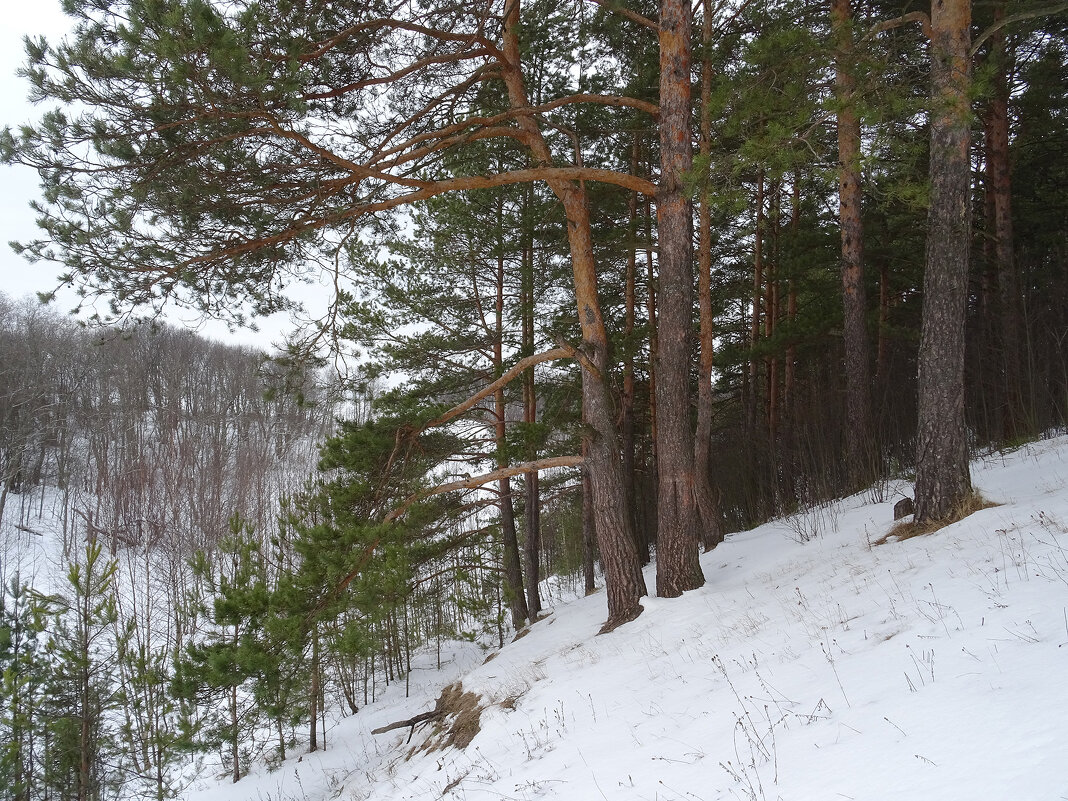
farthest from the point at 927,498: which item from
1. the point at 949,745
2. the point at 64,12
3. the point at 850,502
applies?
the point at 64,12

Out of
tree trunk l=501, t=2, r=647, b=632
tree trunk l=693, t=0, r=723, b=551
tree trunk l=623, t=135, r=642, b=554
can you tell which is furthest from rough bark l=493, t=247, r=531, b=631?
tree trunk l=501, t=2, r=647, b=632

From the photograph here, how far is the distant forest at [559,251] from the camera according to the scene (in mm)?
5453

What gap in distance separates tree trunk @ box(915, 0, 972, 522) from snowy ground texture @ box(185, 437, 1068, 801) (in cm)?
52

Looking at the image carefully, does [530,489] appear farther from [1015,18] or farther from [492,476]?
[1015,18]

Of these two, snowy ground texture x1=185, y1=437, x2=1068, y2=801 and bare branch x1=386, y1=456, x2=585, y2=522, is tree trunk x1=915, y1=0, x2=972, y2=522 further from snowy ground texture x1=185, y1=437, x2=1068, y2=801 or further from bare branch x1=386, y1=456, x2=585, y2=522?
bare branch x1=386, y1=456, x2=585, y2=522

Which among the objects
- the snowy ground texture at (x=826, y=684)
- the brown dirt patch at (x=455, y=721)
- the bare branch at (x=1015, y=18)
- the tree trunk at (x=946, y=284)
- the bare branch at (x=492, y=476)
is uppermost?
the bare branch at (x=1015, y=18)

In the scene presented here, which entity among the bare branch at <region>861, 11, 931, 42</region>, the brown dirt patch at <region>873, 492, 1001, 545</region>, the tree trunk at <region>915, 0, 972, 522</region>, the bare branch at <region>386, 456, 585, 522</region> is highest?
the bare branch at <region>861, 11, 931, 42</region>

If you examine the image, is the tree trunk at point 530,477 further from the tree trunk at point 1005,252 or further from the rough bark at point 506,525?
the tree trunk at point 1005,252

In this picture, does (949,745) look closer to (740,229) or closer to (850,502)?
(850,502)

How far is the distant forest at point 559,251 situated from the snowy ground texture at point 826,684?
902mm

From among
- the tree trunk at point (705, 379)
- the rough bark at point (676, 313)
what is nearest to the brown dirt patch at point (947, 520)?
the rough bark at point (676, 313)

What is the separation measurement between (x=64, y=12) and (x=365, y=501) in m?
5.27

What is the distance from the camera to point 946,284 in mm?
5441

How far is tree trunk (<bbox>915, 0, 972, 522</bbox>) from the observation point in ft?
17.6
